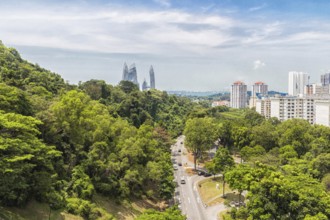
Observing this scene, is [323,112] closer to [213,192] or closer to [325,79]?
[213,192]

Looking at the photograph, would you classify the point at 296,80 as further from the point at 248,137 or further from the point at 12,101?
the point at 12,101

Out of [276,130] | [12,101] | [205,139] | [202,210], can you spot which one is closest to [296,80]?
[276,130]

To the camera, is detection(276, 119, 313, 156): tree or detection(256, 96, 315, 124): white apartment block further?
detection(256, 96, 315, 124): white apartment block

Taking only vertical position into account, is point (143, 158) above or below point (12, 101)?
below

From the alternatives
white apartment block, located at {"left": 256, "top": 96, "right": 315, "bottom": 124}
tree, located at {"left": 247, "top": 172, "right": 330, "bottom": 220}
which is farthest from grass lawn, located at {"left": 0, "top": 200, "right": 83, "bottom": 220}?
white apartment block, located at {"left": 256, "top": 96, "right": 315, "bottom": 124}

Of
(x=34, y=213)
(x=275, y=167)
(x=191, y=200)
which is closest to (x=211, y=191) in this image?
(x=191, y=200)

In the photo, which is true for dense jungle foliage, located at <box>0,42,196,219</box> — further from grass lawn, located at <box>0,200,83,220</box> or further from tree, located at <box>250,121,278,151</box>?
tree, located at <box>250,121,278,151</box>
